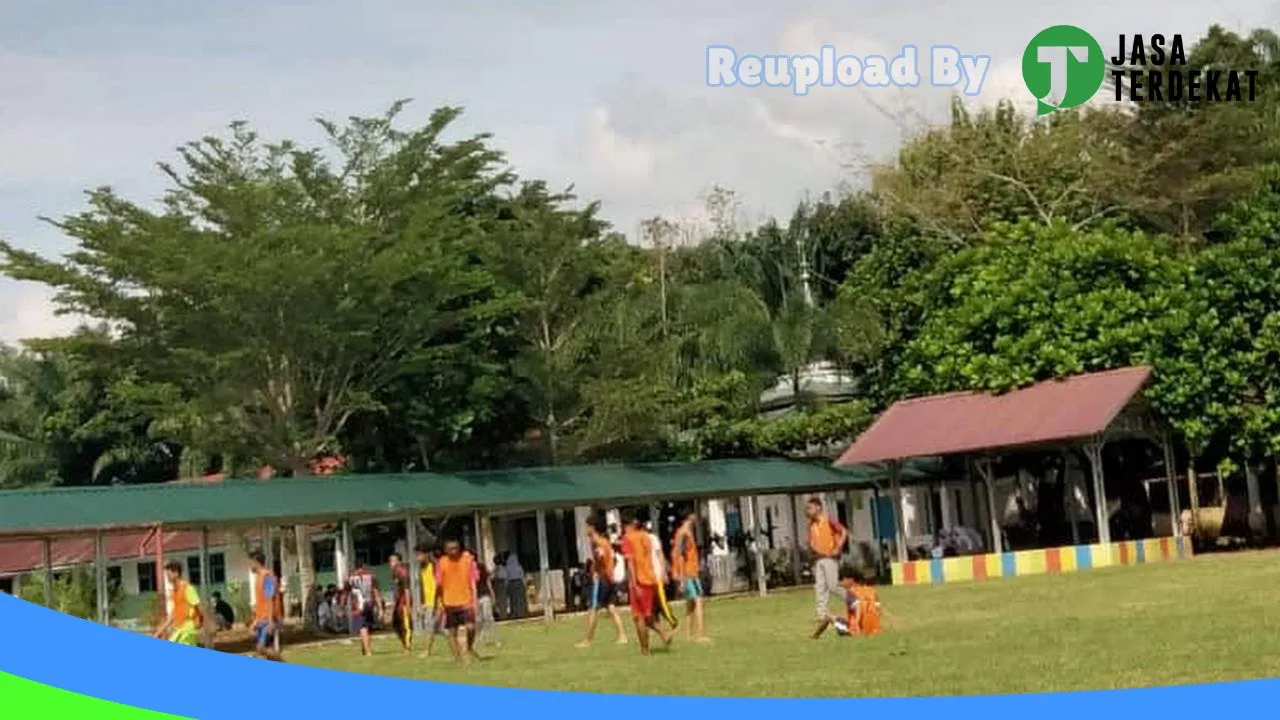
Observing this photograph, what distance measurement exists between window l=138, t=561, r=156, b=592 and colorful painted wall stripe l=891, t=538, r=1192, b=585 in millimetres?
10075

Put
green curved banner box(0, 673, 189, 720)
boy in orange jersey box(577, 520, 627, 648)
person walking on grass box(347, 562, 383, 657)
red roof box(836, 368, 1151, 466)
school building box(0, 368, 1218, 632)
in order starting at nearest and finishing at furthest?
green curved banner box(0, 673, 189, 720) → boy in orange jersey box(577, 520, 627, 648) → person walking on grass box(347, 562, 383, 657) → school building box(0, 368, 1218, 632) → red roof box(836, 368, 1151, 466)

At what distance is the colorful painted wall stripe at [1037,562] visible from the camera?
23734mm

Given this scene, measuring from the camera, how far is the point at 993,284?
2747 cm

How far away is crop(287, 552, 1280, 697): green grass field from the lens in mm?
11000

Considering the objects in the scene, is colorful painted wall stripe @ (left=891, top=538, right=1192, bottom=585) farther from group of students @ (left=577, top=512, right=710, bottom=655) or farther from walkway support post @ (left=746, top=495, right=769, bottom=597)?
group of students @ (left=577, top=512, right=710, bottom=655)

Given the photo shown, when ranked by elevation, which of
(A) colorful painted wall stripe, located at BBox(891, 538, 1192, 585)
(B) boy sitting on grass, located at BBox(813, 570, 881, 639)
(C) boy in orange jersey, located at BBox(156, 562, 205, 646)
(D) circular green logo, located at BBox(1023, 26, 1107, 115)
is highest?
(D) circular green logo, located at BBox(1023, 26, 1107, 115)

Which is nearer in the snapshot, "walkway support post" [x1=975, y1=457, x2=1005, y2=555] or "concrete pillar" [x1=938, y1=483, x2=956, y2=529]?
"walkway support post" [x1=975, y1=457, x2=1005, y2=555]

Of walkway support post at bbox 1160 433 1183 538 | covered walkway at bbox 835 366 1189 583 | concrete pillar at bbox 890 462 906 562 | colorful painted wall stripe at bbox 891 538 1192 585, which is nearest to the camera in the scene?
colorful painted wall stripe at bbox 891 538 1192 585

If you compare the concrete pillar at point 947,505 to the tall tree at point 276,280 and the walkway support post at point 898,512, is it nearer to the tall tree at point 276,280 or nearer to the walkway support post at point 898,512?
the walkway support post at point 898,512

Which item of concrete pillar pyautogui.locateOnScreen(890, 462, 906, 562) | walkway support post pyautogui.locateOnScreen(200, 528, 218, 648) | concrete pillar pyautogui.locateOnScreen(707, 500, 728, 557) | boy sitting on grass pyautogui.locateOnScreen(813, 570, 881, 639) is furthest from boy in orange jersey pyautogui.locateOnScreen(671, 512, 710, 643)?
concrete pillar pyautogui.locateOnScreen(707, 500, 728, 557)

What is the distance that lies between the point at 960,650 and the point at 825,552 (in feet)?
7.47

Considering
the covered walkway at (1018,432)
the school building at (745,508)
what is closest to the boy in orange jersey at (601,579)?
the school building at (745,508)

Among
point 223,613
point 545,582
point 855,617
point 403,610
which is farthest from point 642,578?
point 223,613

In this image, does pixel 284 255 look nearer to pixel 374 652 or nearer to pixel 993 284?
pixel 374 652
